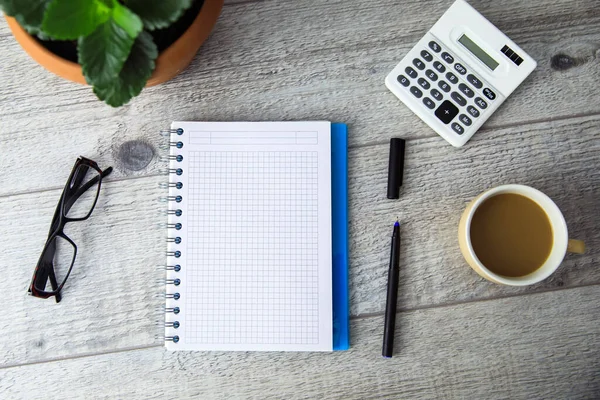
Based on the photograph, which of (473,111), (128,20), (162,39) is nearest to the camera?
(128,20)

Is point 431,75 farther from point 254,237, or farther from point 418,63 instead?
point 254,237

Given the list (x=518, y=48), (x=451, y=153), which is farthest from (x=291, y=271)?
(x=518, y=48)

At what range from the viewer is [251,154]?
661 mm

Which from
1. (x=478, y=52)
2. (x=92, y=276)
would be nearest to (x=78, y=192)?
(x=92, y=276)

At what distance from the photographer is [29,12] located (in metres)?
0.45

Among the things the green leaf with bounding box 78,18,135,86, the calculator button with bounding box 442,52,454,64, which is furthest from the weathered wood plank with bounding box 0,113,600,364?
the green leaf with bounding box 78,18,135,86

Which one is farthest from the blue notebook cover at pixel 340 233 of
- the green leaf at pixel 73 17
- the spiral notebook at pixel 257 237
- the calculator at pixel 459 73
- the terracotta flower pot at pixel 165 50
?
the green leaf at pixel 73 17

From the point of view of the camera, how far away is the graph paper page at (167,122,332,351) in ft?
2.11

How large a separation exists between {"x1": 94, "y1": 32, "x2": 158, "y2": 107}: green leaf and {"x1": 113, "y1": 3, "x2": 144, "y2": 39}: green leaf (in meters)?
0.03

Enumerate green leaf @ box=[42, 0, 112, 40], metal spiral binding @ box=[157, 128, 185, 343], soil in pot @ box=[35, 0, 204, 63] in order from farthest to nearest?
metal spiral binding @ box=[157, 128, 185, 343], soil in pot @ box=[35, 0, 204, 63], green leaf @ box=[42, 0, 112, 40]

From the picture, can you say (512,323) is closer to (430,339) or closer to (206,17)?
(430,339)

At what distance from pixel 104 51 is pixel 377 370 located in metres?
0.49

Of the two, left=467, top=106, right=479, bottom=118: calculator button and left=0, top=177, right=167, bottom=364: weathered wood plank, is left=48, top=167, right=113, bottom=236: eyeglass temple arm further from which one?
left=467, top=106, right=479, bottom=118: calculator button

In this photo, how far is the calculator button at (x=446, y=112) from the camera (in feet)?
2.14
